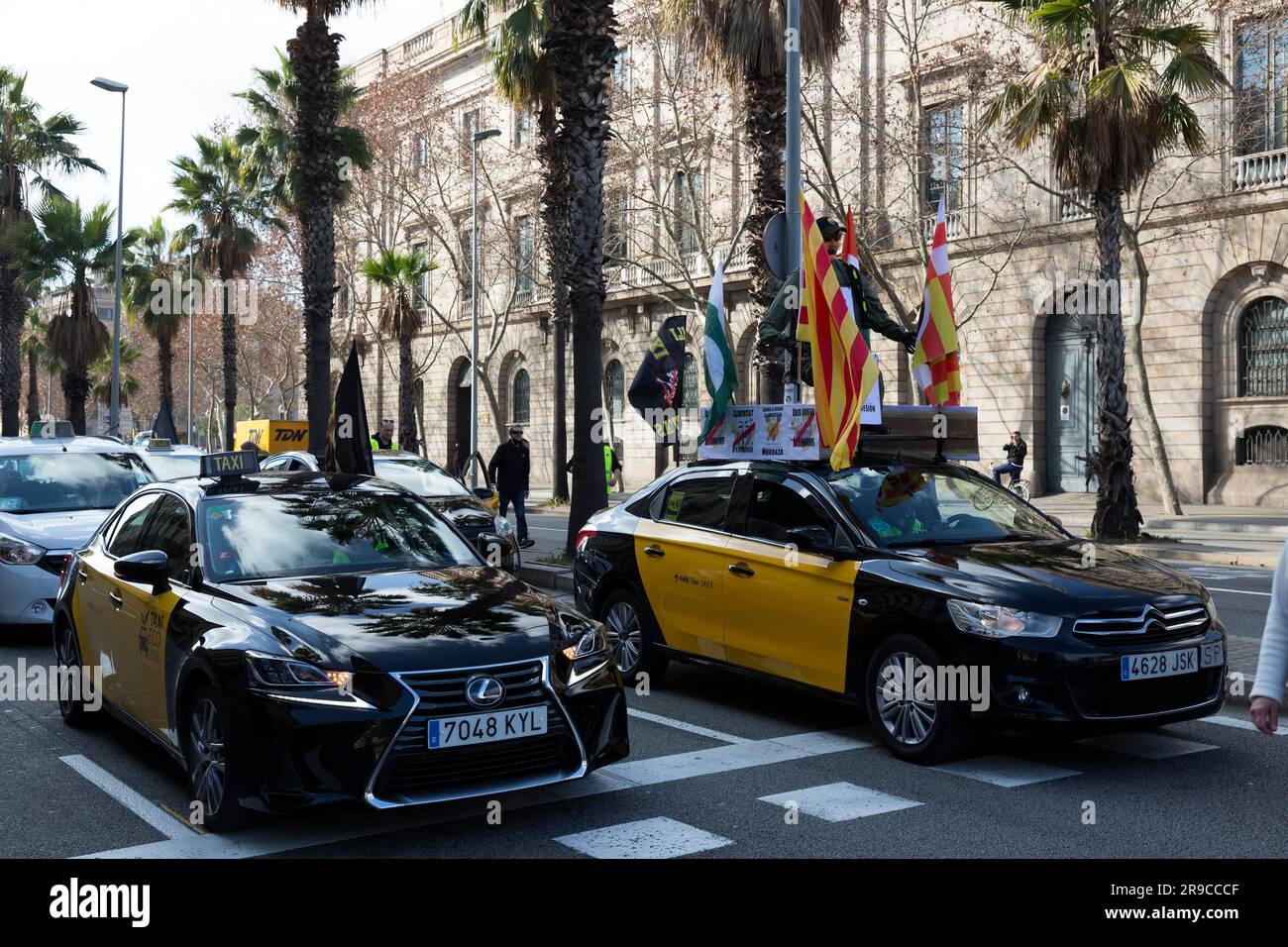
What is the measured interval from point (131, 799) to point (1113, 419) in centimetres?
1617

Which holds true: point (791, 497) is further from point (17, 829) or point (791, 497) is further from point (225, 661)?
point (17, 829)

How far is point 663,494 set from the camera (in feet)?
28.0

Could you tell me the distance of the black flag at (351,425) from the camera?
905 centimetres

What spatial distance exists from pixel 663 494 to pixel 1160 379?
20734 millimetres

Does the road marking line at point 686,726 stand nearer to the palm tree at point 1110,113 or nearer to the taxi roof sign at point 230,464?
the taxi roof sign at point 230,464

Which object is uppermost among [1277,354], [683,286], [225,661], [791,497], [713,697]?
[683,286]

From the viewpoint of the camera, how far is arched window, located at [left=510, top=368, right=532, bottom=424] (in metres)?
46.2

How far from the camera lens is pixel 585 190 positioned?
15.9 m

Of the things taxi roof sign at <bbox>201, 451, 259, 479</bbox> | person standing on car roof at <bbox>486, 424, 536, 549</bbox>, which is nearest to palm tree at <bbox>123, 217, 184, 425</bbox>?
person standing on car roof at <bbox>486, 424, 536, 549</bbox>

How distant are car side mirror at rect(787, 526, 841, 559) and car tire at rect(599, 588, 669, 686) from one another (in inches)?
65.2

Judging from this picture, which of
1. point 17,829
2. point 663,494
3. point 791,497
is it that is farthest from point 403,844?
point 663,494

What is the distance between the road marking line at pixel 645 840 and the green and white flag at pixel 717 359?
147 inches

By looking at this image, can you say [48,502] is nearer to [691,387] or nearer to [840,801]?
[840,801]
